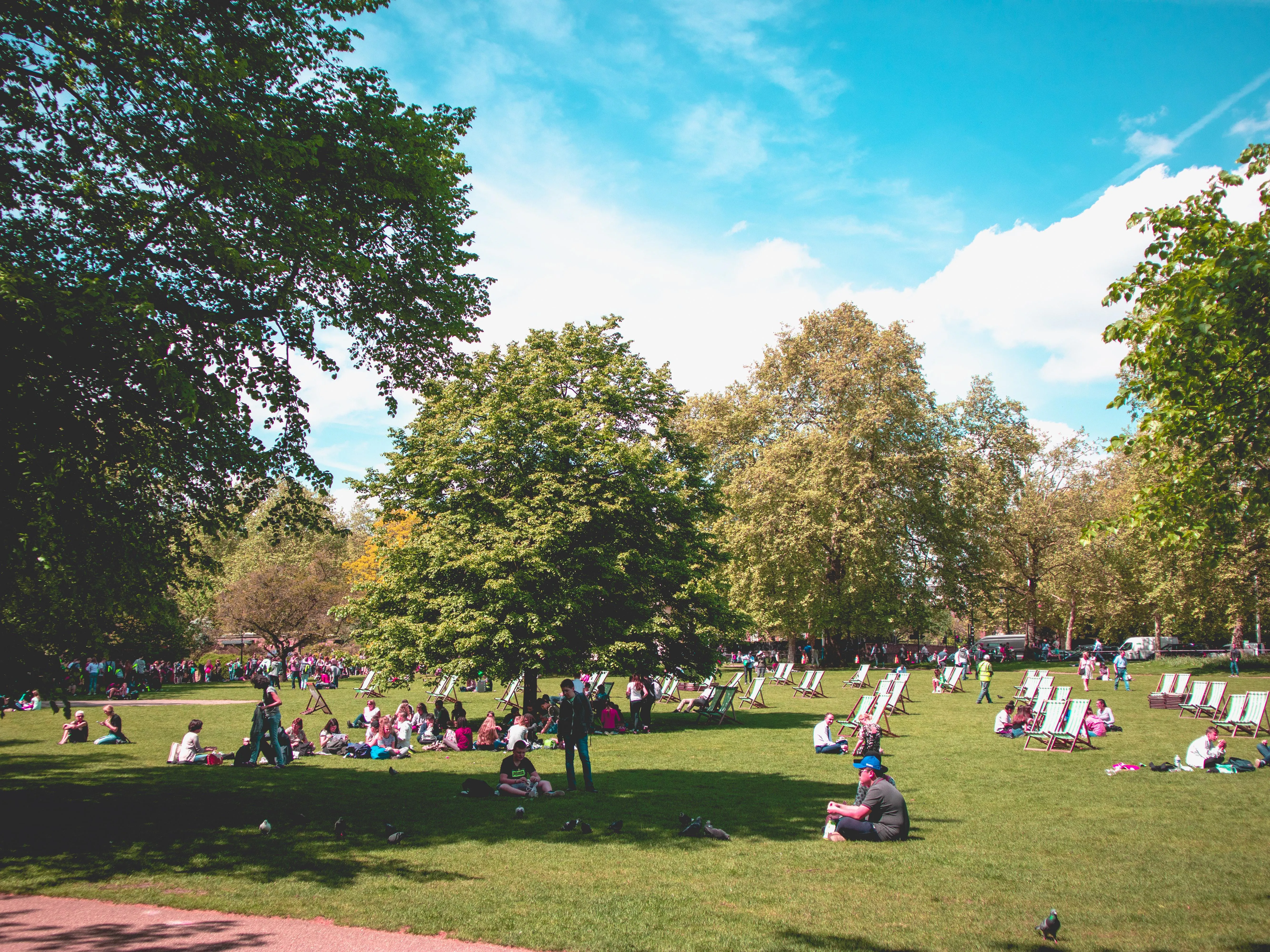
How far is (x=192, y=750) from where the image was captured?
1627 cm

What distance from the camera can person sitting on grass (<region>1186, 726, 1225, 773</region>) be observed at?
14.3m

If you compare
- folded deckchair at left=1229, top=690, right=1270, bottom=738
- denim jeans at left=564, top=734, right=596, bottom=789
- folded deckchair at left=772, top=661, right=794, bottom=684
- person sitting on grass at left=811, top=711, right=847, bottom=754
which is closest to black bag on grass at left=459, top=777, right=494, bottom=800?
denim jeans at left=564, top=734, right=596, bottom=789

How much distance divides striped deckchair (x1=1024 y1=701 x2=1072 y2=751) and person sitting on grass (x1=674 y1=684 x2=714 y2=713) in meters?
9.02

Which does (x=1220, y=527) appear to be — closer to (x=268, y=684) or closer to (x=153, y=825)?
(x=153, y=825)

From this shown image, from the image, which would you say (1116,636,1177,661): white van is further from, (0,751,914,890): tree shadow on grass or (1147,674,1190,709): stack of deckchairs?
(0,751,914,890): tree shadow on grass

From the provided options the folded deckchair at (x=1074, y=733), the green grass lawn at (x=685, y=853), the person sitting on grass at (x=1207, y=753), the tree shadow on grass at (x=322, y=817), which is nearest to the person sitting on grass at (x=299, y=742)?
the green grass lawn at (x=685, y=853)

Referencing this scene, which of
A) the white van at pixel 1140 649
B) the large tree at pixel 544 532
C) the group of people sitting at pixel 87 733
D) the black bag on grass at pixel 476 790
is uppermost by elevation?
the large tree at pixel 544 532

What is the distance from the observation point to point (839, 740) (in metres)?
17.7

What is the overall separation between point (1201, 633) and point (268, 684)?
59.6m

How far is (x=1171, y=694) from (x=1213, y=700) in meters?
2.94

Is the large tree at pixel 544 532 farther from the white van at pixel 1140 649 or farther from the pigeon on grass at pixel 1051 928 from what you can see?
the white van at pixel 1140 649

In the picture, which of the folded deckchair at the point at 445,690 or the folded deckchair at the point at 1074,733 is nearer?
the folded deckchair at the point at 1074,733

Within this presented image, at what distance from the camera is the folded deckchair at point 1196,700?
22203mm

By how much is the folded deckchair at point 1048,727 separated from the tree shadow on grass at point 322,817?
579cm
